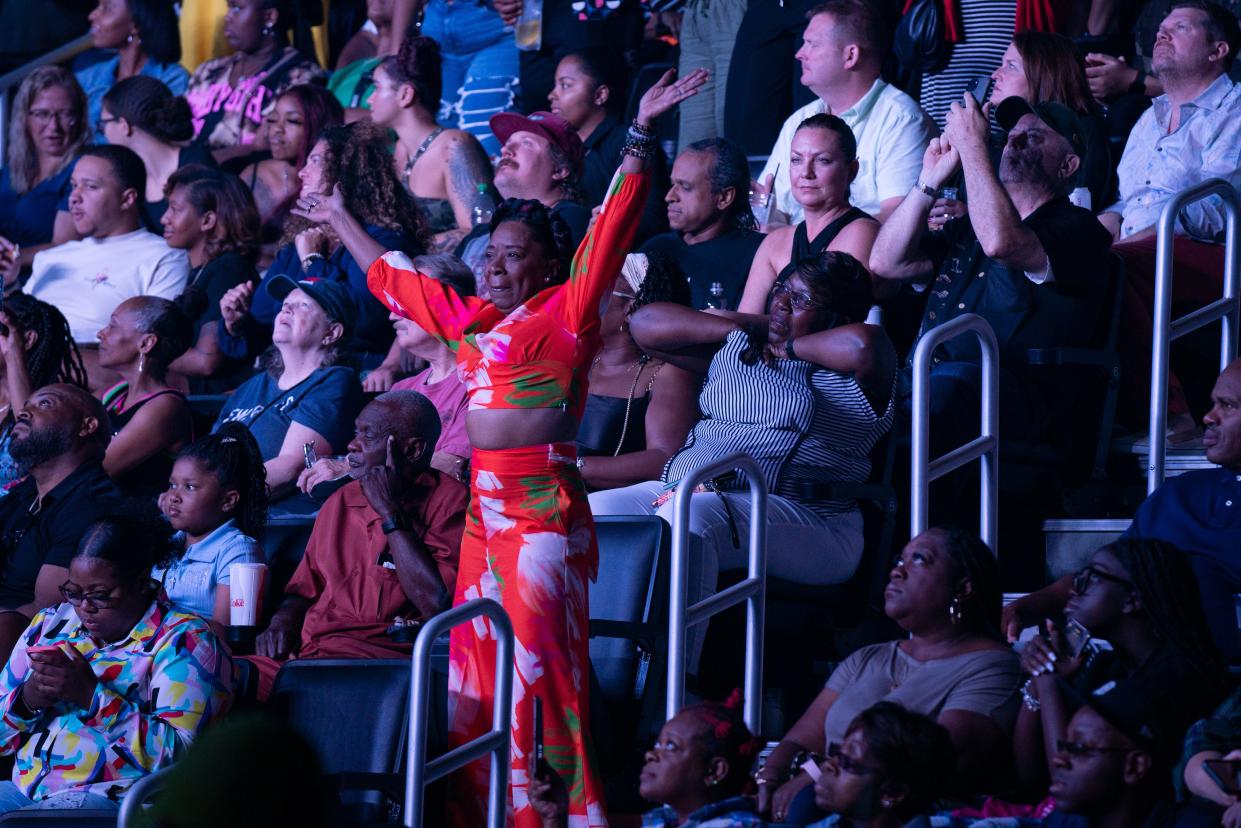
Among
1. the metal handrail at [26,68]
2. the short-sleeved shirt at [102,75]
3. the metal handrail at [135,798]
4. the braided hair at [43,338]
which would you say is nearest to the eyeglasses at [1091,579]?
the metal handrail at [135,798]

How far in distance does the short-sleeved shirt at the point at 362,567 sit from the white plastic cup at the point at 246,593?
10cm

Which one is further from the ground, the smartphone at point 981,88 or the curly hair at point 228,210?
the smartphone at point 981,88

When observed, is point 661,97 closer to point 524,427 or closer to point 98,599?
point 524,427

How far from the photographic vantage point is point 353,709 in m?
4.26

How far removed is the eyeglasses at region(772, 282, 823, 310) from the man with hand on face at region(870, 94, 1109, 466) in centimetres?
39

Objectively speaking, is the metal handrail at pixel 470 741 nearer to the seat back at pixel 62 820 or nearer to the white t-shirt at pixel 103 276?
the seat back at pixel 62 820

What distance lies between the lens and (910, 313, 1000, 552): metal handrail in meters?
4.42

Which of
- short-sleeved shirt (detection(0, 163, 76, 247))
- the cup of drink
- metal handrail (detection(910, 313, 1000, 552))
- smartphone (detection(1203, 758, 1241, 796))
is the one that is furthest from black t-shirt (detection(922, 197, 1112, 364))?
short-sleeved shirt (detection(0, 163, 76, 247))

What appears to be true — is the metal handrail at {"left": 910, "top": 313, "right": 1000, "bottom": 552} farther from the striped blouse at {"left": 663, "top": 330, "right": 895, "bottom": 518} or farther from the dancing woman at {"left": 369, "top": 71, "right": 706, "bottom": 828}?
the dancing woman at {"left": 369, "top": 71, "right": 706, "bottom": 828}

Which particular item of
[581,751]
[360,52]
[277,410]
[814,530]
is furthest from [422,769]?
[360,52]

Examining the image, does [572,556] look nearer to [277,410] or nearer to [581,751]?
[581,751]

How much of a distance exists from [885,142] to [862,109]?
17 centimetres

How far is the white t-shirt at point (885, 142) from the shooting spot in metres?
6.19

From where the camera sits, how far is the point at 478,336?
4199mm
